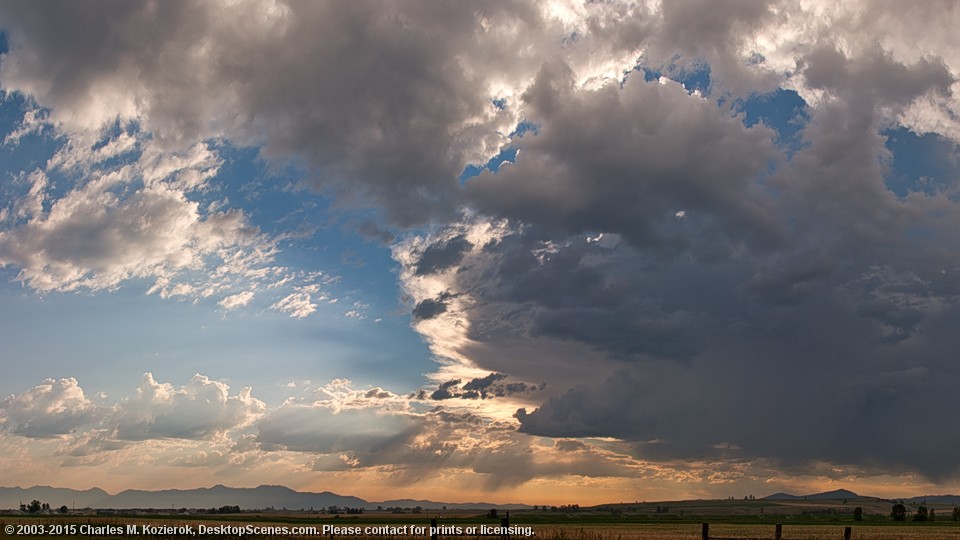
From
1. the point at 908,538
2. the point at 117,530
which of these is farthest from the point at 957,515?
the point at 117,530

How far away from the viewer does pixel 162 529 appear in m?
68.6

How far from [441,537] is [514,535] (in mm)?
9632

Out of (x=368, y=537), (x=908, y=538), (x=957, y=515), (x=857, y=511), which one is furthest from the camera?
(x=857, y=511)

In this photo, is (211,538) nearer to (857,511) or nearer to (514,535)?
(514,535)

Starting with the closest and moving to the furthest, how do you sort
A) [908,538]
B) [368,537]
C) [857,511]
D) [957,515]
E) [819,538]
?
[368,537] → [819,538] → [908,538] → [957,515] → [857,511]

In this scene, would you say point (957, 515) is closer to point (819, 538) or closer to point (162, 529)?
point (819, 538)

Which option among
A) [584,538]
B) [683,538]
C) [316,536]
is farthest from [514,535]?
[683,538]

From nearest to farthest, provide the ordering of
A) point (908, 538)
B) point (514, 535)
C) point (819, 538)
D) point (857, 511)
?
point (514, 535) < point (819, 538) < point (908, 538) < point (857, 511)

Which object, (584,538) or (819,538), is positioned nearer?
(584,538)

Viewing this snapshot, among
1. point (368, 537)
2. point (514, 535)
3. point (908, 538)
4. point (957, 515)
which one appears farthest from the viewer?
A: point (957, 515)

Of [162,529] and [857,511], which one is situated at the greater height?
[162,529]

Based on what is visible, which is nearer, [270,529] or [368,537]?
[368,537]

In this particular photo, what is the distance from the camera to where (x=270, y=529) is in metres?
67.9

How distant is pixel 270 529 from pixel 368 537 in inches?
516
